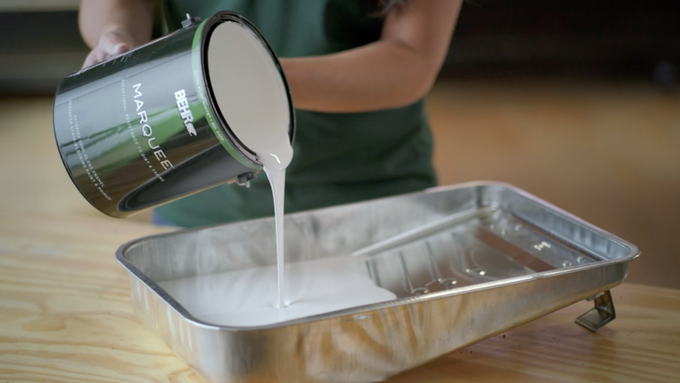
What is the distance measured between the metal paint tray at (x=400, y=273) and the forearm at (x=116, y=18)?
0.99 feet

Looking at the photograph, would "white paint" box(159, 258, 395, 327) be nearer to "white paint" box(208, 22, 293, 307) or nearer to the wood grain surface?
"white paint" box(208, 22, 293, 307)

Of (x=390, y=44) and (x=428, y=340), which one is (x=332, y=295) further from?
(x=390, y=44)

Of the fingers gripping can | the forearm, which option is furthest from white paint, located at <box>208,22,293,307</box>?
the forearm

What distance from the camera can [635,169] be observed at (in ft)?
8.70

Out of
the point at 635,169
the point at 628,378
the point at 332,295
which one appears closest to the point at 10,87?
the point at 635,169

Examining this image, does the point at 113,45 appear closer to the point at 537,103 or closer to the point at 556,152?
the point at 556,152

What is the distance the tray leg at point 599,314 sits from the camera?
2.36 ft

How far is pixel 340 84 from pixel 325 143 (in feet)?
0.50

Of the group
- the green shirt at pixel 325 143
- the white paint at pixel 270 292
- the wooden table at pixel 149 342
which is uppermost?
the green shirt at pixel 325 143

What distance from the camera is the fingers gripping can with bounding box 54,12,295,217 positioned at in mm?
577

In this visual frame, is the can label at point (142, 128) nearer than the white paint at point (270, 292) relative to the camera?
Yes

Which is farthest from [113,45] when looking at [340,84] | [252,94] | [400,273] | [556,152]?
[556,152]

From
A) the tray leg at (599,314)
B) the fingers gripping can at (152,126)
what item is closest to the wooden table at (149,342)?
the tray leg at (599,314)

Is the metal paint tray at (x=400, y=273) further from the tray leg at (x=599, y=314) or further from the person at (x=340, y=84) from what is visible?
the person at (x=340, y=84)
